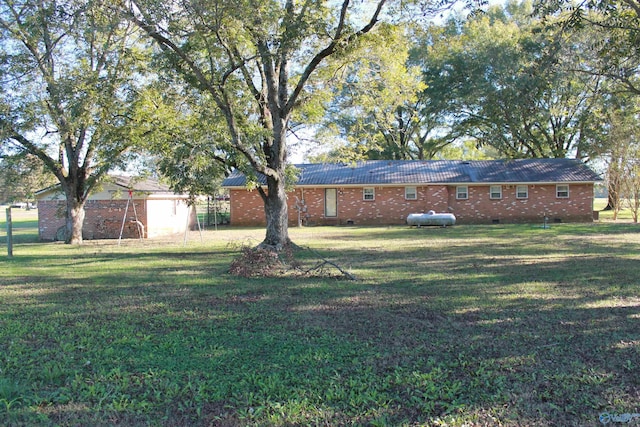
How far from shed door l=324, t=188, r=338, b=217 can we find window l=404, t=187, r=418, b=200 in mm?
4047

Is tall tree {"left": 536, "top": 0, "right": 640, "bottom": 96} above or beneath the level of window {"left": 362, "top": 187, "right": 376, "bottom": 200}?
above

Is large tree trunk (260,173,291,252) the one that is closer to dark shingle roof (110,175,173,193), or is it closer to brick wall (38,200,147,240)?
dark shingle roof (110,175,173,193)

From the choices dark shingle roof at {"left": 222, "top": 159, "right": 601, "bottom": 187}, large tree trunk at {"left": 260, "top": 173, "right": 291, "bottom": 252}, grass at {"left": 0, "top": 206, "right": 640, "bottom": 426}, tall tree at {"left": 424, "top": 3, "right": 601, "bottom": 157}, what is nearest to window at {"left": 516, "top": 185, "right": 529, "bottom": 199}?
dark shingle roof at {"left": 222, "top": 159, "right": 601, "bottom": 187}

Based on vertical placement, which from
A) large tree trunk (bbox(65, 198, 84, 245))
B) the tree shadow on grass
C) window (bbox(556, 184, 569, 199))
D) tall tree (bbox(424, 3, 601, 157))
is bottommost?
the tree shadow on grass

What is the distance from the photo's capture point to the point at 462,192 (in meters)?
28.3

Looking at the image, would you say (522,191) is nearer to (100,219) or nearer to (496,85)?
(496,85)

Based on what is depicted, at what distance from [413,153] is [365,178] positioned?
50.2ft

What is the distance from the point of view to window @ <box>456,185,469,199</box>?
2820 centimetres

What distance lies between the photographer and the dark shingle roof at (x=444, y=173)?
2783 cm

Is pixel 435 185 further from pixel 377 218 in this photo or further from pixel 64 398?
pixel 64 398

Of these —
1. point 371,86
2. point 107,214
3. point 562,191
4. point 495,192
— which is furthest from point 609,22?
point 107,214

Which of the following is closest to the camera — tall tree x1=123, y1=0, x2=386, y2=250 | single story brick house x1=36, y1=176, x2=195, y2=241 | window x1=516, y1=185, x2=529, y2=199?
tall tree x1=123, y1=0, x2=386, y2=250

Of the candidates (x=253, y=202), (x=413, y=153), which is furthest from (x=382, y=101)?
(x=413, y=153)

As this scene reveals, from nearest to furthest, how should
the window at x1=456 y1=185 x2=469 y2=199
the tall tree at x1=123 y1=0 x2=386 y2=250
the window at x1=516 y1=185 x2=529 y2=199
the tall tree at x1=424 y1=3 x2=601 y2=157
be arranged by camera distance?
the tall tree at x1=123 y1=0 x2=386 y2=250 → the tall tree at x1=424 y1=3 x2=601 y2=157 → the window at x1=516 y1=185 x2=529 y2=199 → the window at x1=456 y1=185 x2=469 y2=199
